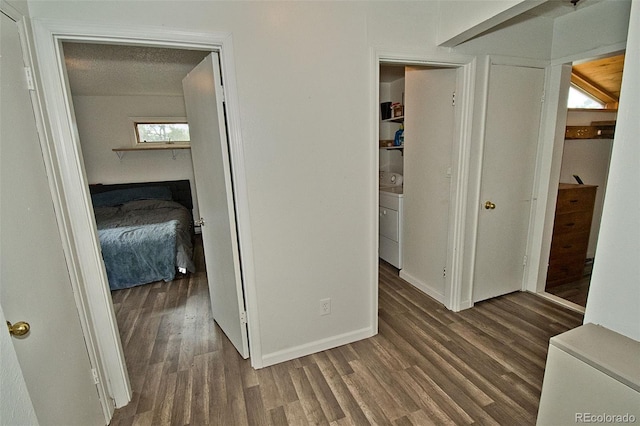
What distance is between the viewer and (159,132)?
4.96 m

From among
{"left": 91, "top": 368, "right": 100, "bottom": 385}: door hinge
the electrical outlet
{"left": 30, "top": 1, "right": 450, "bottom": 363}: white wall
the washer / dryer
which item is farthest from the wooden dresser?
{"left": 91, "top": 368, "right": 100, "bottom": 385}: door hinge

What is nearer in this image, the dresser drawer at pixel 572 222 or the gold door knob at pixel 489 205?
the gold door knob at pixel 489 205

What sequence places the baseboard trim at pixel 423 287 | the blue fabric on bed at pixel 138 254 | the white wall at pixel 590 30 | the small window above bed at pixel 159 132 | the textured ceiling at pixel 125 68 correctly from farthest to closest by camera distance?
the small window above bed at pixel 159 132, the blue fabric on bed at pixel 138 254, the baseboard trim at pixel 423 287, the textured ceiling at pixel 125 68, the white wall at pixel 590 30

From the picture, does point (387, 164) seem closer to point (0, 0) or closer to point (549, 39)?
point (549, 39)

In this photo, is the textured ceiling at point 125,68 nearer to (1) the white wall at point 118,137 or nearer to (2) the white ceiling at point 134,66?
(2) the white ceiling at point 134,66

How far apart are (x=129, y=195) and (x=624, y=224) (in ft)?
18.3

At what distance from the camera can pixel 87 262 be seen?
1560mm

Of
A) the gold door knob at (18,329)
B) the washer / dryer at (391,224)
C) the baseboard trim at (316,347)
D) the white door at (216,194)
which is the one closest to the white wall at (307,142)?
the baseboard trim at (316,347)

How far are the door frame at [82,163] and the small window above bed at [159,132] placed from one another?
374cm

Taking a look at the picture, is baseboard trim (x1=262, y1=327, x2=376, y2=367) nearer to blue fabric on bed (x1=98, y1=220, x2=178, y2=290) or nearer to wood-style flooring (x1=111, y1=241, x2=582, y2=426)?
wood-style flooring (x1=111, y1=241, x2=582, y2=426)

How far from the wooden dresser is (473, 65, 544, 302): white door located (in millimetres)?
443

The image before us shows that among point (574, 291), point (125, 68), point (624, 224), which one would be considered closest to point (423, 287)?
point (574, 291)

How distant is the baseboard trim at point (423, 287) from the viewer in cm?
279

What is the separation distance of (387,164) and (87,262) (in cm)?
371
